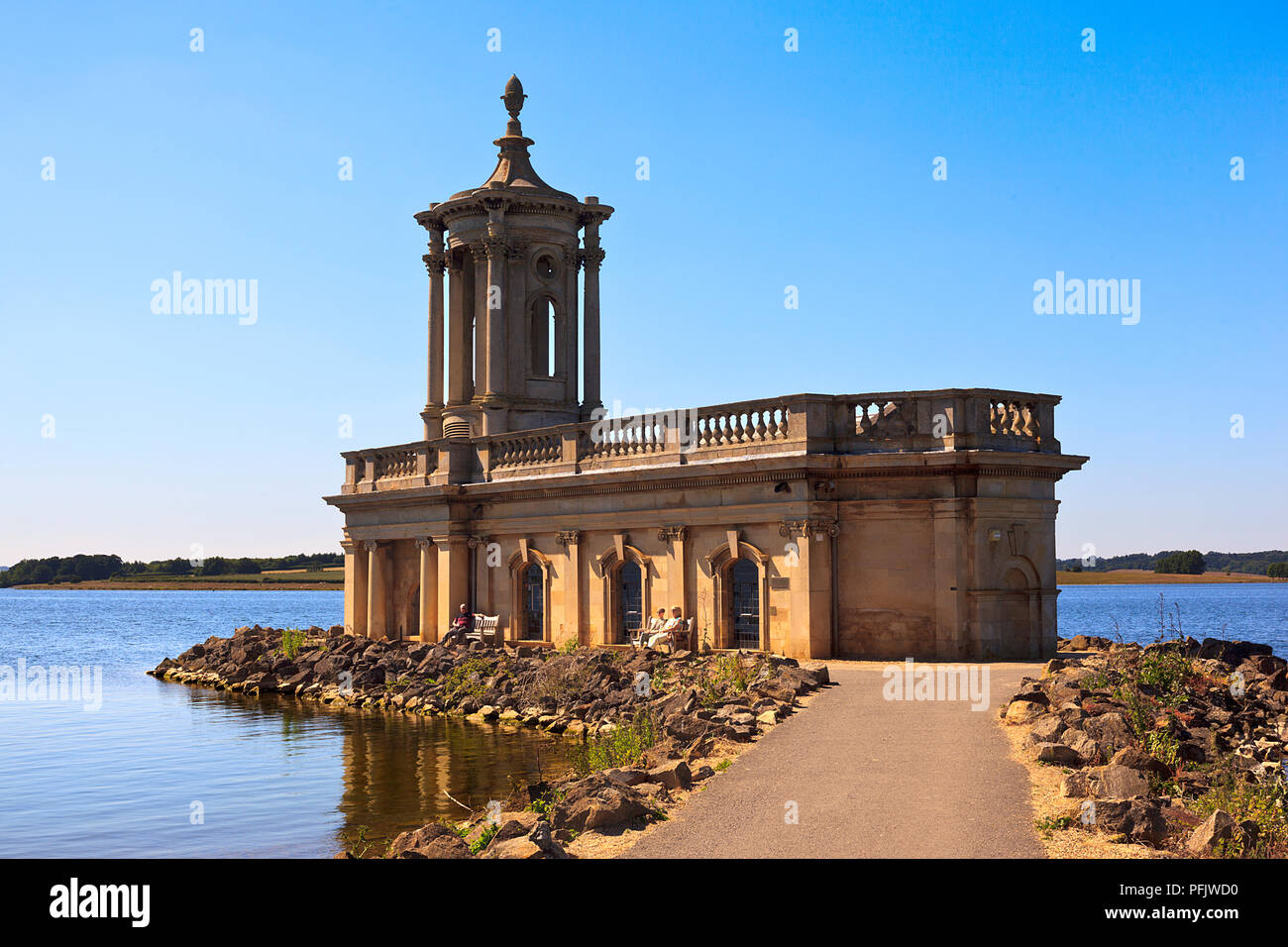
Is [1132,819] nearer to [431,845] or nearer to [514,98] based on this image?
[431,845]

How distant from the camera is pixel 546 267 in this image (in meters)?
37.9

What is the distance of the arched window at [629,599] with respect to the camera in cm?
3047

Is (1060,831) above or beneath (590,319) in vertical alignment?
beneath

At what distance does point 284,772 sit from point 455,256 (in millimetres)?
19968

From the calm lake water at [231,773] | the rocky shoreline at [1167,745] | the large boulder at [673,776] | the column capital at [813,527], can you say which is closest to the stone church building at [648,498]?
the column capital at [813,527]

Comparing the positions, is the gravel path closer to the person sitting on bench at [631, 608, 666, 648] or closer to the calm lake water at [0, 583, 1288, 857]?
the calm lake water at [0, 583, 1288, 857]

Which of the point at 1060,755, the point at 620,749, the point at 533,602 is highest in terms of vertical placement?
the point at 533,602

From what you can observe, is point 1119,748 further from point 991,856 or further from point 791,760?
point 991,856

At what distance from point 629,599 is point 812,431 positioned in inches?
278

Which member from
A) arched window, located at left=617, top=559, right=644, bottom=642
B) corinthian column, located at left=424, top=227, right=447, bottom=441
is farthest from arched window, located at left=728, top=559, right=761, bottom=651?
corinthian column, located at left=424, top=227, right=447, bottom=441

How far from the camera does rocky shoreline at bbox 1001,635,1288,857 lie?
37.6 feet

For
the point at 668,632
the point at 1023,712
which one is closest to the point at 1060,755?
the point at 1023,712
